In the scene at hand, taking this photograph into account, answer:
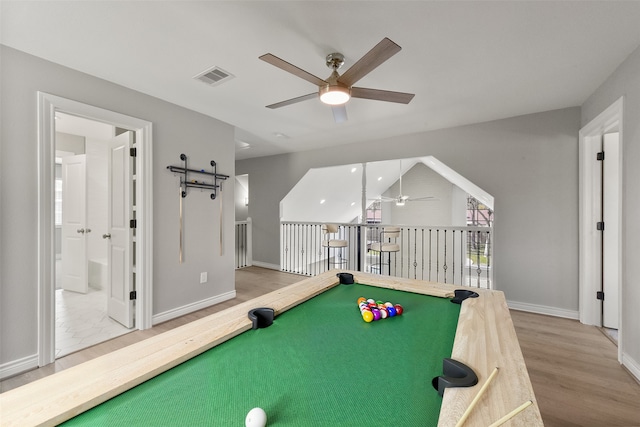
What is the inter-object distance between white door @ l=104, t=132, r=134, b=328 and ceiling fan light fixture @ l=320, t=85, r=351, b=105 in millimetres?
2266

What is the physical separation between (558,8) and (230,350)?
8.50 ft

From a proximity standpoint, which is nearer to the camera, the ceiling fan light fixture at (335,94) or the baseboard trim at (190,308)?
the ceiling fan light fixture at (335,94)

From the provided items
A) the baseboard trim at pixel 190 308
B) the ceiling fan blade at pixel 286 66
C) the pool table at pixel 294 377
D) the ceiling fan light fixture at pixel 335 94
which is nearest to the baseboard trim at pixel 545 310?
the pool table at pixel 294 377

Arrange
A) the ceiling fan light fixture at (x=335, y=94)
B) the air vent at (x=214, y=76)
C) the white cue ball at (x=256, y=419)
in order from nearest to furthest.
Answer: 1. the white cue ball at (x=256, y=419)
2. the ceiling fan light fixture at (x=335, y=94)
3. the air vent at (x=214, y=76)

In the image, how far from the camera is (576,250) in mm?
3121

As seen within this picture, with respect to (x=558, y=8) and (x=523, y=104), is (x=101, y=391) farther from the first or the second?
(x=523, y=104)

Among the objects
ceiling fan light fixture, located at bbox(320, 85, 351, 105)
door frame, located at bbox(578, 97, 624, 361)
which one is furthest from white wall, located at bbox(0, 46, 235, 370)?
door frame, located at bbox(578, 97, 624, 361)

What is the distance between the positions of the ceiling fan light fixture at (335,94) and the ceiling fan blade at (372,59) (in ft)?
0.17

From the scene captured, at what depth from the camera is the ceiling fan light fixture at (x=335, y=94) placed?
1917 millimetres

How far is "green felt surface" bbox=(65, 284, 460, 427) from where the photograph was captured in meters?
0.69

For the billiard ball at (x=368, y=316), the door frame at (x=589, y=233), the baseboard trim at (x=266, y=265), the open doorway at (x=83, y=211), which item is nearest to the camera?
the billiard ball at (x=368, y=316)

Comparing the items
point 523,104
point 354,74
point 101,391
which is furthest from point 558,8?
point 101,391

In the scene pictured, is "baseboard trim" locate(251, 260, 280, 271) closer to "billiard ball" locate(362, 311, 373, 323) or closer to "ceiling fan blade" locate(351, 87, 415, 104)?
"ceiling fan blade" locate(351, 87, 415, 104)

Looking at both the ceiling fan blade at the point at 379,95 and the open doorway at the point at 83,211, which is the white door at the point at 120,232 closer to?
the open doorway at the point at 83,211
